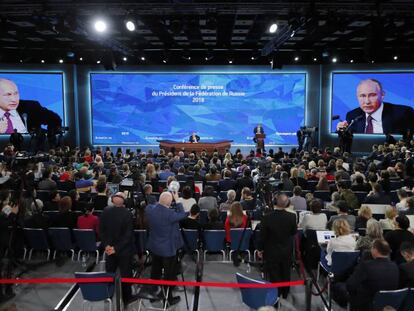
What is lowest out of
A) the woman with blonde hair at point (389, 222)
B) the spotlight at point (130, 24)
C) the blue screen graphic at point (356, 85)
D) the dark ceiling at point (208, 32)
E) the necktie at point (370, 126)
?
the woman with blonde hair at point (389, 222)

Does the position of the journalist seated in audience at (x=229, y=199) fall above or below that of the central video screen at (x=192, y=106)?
below

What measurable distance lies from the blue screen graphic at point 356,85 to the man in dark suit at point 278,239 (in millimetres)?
16467

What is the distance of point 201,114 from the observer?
20703mm

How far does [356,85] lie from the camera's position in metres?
20.1

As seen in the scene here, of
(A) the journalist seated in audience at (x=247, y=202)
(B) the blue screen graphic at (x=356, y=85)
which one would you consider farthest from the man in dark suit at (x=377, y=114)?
(A) the journalist seated in audience at (x=247, y=202)

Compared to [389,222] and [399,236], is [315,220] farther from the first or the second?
[399,236]

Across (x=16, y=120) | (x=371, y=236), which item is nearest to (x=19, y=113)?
(x=16, y=120)

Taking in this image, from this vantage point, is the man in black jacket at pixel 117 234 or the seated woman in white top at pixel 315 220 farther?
the seated woman in white top at pixel 315 220

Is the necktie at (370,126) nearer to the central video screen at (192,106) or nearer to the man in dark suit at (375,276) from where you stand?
the central video screen at (192,106)

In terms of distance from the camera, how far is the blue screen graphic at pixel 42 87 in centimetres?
2003

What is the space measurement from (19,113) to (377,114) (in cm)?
1792

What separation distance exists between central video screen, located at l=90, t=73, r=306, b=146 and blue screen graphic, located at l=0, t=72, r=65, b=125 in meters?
1.68

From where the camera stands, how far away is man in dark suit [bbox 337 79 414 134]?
64.7ft

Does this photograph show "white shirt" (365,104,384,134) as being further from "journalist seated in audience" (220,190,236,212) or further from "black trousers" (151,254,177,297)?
"black trousers" (151,254,177,297)
